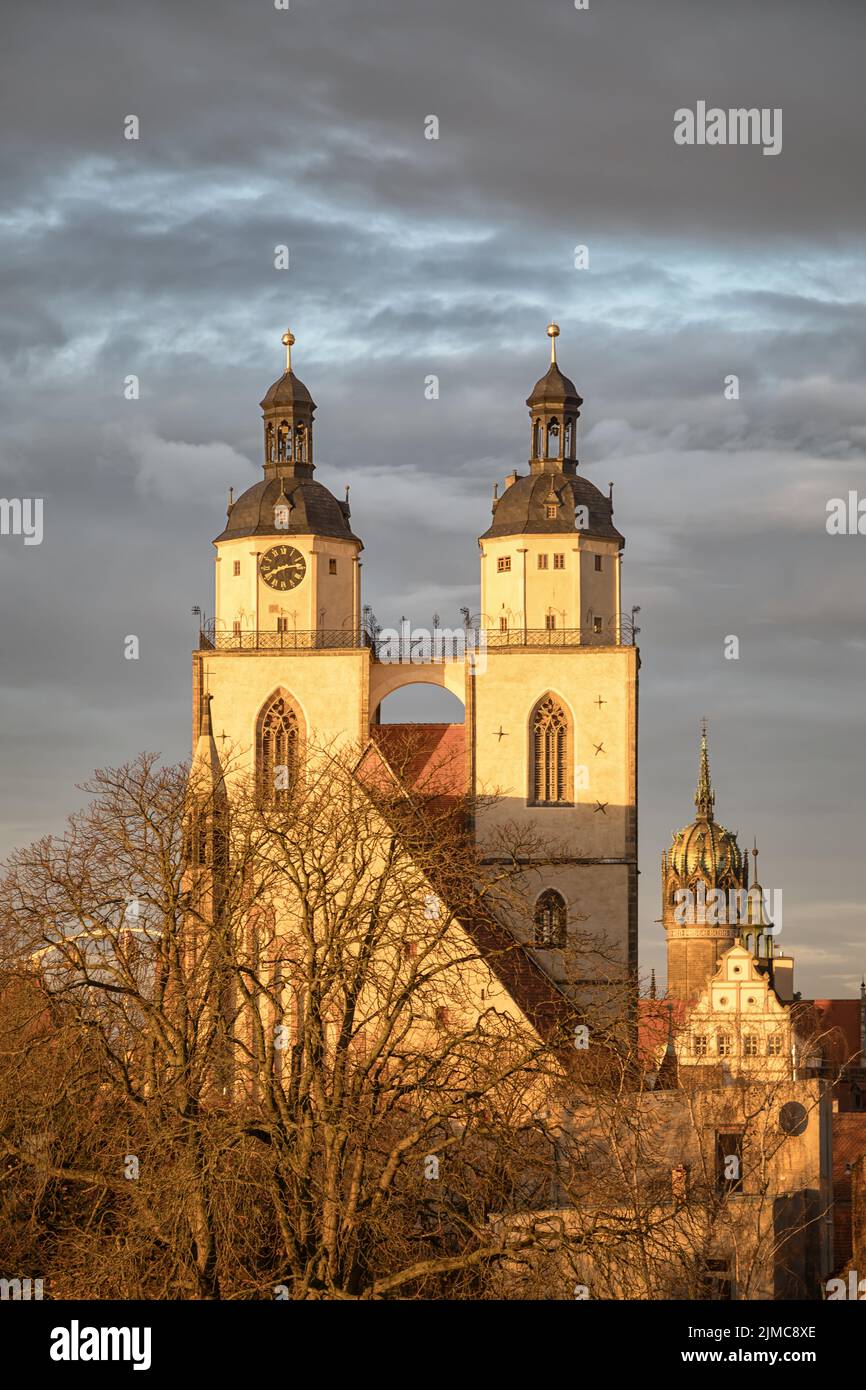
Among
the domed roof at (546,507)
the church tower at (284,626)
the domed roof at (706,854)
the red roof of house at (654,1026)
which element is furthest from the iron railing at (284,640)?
the domed roof at (706,854)

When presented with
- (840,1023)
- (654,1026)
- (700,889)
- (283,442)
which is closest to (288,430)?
(283,442)

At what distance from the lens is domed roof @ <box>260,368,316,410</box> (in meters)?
71.0

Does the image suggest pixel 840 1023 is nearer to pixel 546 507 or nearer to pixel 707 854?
pixel 707 854

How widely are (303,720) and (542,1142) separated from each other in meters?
38.0

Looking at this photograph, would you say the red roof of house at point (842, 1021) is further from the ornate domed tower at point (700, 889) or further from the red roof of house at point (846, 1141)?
the red roof of house at point (846, 1141)

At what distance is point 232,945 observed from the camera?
3219cm

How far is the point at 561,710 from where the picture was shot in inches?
2667

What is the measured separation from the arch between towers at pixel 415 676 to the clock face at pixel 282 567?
338cm

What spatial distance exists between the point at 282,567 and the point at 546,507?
25.2ft

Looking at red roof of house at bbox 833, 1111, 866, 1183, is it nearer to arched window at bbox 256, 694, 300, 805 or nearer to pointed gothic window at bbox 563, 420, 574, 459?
arched window at bbox 256, 694, 300, 805

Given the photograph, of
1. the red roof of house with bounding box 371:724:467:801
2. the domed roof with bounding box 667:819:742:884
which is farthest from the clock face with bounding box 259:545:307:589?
the domed roof with bounding box 667:819:742:884

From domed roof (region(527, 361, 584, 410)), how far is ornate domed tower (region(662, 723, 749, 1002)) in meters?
79.6
